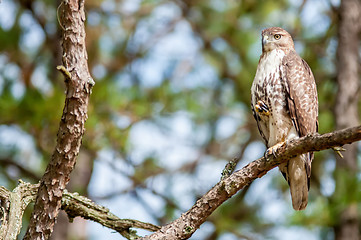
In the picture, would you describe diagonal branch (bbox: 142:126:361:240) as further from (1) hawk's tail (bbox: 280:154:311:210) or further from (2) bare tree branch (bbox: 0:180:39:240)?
(1) hawk's tail (bbox: 280:154:311:210)

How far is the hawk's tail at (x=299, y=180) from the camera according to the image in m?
4.32

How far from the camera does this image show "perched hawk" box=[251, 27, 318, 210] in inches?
166

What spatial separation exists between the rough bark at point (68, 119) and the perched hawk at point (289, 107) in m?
1.83

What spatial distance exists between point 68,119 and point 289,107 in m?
2.05

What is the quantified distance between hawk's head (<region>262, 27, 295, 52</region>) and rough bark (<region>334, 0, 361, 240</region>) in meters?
1.77

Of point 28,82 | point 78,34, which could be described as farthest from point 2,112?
point 78,34

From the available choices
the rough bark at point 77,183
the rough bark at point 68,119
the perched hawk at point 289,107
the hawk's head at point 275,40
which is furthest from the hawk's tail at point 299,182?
the rough bark at point 77,183

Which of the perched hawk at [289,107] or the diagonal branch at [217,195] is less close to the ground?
the perched hawk at [289,107]

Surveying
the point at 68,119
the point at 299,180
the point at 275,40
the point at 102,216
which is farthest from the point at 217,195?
the point at 275,40

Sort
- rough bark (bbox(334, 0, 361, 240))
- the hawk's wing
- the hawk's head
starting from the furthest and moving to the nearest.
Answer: rough bark (bbox(334, 0, 361, 240)) < the hawk's head < the hawk's wing

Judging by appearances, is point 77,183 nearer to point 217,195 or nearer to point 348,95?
point 348,95

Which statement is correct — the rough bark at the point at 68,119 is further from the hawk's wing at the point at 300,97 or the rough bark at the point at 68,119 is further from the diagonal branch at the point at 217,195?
the hawk's wing at the point at 300,97

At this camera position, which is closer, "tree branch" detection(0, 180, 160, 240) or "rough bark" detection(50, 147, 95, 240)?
"tree branch" detection(0, 180, 160, 240)

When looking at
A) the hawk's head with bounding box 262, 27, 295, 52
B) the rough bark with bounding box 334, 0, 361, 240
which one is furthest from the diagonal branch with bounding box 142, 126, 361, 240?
the rough bark with bounding box 334, 0, 361, 240
